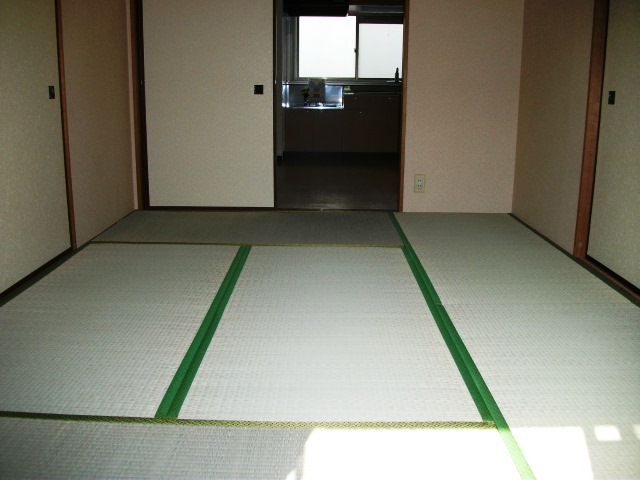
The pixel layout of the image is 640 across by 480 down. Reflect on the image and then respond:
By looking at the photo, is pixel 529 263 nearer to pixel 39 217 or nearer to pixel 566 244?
pixel 566 244

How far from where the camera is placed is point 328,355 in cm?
273

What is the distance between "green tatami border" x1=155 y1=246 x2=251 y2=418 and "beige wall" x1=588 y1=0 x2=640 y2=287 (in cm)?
210

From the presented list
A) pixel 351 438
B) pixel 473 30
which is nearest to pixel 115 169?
pixel 473 30

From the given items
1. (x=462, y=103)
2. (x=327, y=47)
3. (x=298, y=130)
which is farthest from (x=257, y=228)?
(x=327, y=47)

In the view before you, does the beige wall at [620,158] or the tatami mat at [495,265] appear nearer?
the tatami mat at [495,265]

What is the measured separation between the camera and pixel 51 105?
4.05 metres

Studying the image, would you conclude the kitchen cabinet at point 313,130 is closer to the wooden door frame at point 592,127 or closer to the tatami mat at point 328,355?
the wooden door frame at point 592,127

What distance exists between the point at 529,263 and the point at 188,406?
2544 mm

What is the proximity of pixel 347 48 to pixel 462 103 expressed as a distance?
4.95m

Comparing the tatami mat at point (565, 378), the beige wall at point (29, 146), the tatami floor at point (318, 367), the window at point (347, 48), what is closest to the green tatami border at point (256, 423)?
the tatami floor at point (318, 367)

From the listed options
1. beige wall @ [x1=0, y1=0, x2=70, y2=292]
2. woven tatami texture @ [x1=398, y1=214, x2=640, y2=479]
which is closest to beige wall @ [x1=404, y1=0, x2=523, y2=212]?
woven tatami texture @ [x1=398, y1=214, x2=640, y2=479]

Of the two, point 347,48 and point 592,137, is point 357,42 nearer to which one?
point 347,48

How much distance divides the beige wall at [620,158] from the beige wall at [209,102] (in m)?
2.66

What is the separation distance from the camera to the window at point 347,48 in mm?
10234
